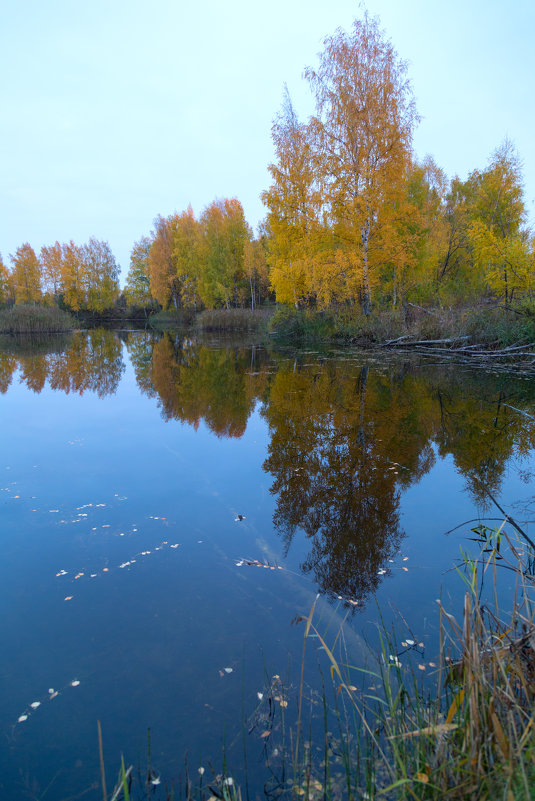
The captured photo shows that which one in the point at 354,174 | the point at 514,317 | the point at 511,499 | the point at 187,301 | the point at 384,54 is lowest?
the point at 511,499

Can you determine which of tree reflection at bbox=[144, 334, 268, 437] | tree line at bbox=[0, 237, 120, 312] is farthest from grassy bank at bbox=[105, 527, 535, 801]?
tree line at bbox=[0, 237, 120, 312]

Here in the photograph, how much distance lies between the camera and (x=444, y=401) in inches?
353

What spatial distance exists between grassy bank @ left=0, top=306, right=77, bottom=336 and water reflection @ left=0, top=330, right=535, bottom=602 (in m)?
19.5

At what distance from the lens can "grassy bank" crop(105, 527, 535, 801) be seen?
1446mm

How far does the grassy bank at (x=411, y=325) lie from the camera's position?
13.6 m

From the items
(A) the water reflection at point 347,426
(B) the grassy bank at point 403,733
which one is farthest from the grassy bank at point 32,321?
(B) the grassy bank at point 403,733

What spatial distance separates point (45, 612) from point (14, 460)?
12.9 feet

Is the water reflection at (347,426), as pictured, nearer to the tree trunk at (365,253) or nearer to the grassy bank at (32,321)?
the tree trunk at (365,253)

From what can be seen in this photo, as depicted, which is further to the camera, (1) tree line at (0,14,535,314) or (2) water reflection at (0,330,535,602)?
(1) tree line at (0,14,535,314)

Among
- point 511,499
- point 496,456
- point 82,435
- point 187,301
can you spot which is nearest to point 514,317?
point 496,456

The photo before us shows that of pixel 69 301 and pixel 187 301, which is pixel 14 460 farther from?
pixel 69 301

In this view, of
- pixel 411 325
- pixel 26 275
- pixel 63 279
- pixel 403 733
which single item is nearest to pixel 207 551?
pixel 403 733

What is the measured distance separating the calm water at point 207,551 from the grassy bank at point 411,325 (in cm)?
518

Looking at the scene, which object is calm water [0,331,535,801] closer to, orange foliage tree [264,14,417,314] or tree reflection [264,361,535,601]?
tree reflection [264,361,535,601]
